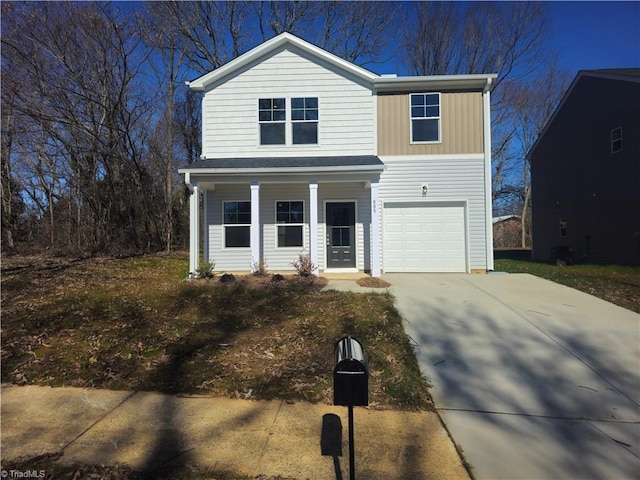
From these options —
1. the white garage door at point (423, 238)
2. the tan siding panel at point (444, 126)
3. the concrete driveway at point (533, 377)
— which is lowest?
the concrete driveway at point (533, 377)

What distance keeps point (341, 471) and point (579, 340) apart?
16.2 feet

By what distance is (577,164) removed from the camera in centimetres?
1706

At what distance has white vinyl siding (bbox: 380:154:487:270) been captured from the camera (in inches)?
449

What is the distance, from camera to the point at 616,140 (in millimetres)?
14570

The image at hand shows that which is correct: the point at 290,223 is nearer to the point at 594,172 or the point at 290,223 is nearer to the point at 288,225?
the point at 288,225

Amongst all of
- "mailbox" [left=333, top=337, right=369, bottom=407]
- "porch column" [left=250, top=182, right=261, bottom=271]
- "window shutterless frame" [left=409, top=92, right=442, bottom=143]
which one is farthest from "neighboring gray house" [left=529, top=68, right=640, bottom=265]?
"mailbox" [left=333, top=337, right=369, bottom=407]

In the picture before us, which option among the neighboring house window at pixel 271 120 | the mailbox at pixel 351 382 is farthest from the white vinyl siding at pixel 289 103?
the mailbox at pixel 351 382

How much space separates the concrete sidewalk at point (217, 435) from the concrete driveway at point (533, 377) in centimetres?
47

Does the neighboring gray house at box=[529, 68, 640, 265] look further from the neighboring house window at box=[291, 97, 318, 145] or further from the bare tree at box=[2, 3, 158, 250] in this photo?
the bare tree at box=[2, 3, 158, 250]

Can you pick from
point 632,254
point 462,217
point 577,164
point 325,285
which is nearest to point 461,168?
point 462,217

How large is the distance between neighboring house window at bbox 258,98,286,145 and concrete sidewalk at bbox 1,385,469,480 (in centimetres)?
906

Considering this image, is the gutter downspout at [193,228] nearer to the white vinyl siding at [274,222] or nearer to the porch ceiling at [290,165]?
the porch ceiling at [290,165]

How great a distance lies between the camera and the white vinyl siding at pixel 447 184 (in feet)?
37.4

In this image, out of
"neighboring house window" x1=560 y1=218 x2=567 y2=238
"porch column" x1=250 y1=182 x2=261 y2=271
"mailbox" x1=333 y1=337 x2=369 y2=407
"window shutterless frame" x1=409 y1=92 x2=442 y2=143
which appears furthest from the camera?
"neighboring house window" x1=560 y1=218 x2=567 y2=238
